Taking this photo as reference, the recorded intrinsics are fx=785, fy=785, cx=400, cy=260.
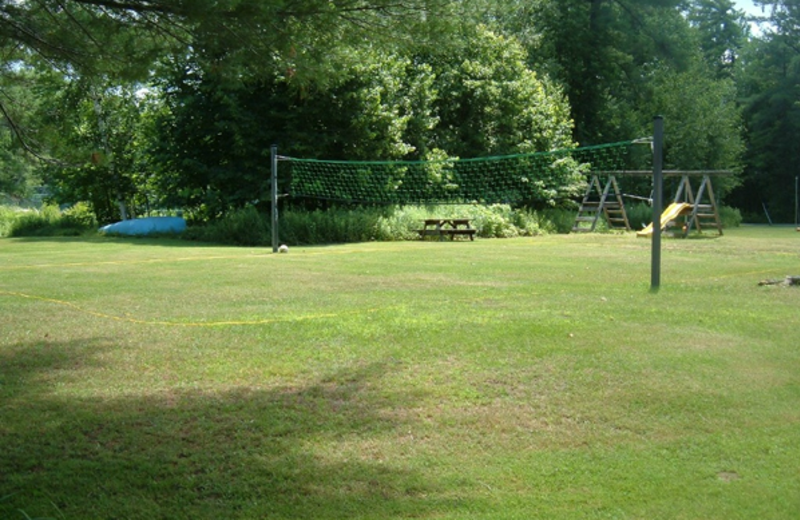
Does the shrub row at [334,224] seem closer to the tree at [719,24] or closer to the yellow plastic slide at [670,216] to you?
the yellow plastic slide at [670,216]

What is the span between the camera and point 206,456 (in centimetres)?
A: 391

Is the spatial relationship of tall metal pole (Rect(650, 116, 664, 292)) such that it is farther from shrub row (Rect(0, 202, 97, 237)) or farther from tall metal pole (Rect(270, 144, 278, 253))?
shrub row (Rect(0, 202, 97, 237))

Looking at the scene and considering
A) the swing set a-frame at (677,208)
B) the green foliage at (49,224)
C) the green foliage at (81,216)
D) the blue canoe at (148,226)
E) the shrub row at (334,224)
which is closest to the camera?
the shrub row at (334,224)

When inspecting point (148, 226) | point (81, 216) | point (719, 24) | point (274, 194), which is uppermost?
point (719, 24)

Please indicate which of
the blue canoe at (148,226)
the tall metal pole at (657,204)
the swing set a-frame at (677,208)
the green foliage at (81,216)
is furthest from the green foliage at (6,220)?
the tall metal pole at (657,204)

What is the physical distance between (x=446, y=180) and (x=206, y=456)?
876 inches

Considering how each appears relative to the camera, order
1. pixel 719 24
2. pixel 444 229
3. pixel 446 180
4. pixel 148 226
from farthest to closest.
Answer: pixel 719 24
pixel 446 180
pixel 148 226
pixel 444 229

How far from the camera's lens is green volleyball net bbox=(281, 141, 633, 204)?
22750 millimetres

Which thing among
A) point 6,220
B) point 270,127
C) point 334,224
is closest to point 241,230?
point 334,224

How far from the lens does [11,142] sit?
5.86 m

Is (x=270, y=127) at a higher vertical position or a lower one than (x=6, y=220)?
higher

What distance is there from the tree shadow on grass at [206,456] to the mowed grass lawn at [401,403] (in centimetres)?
1

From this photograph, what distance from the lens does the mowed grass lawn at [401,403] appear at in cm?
350

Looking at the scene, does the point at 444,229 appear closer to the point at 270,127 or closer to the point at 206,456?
the point at 270,127
